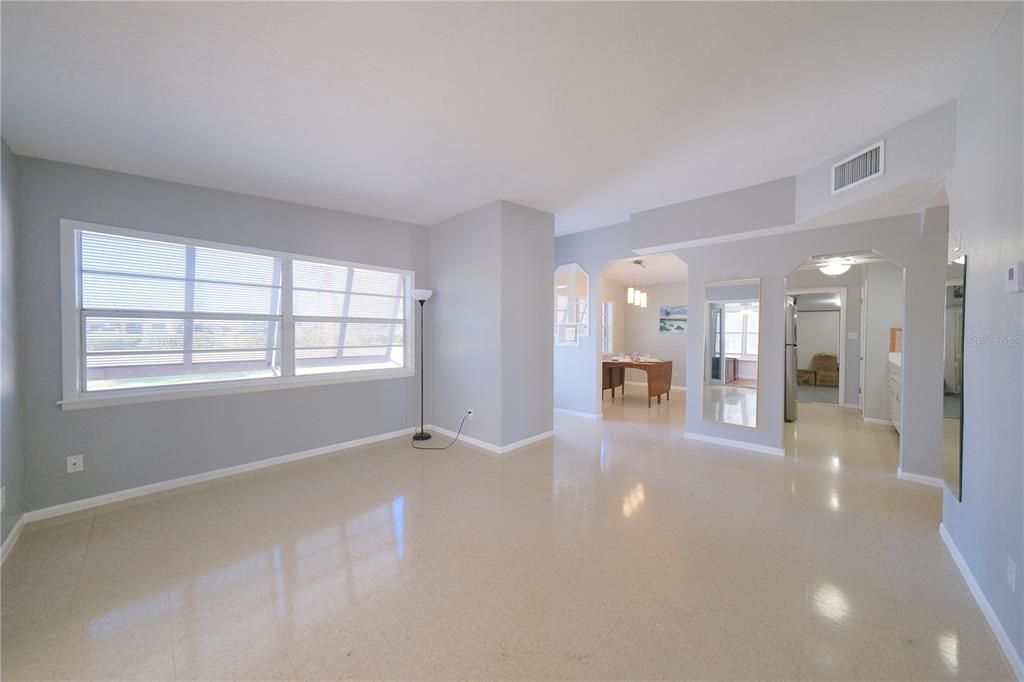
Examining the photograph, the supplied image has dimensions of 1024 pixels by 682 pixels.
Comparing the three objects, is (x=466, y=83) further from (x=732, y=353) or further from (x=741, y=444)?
(x=741, y=444)

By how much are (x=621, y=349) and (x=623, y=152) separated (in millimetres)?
6985

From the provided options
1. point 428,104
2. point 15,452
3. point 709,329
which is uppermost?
point 428,104

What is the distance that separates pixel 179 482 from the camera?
3227 mm

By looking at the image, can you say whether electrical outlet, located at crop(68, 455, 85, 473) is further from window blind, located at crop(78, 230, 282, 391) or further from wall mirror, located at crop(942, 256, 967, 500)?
wall mirror, located at crop(942, 256, 967, 500)

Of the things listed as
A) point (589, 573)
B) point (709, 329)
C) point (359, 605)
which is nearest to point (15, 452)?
point (359, 605)

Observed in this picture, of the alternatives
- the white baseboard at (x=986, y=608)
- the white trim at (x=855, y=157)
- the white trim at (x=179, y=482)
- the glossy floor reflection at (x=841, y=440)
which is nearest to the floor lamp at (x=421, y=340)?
the white trim at (x=179, y=482)

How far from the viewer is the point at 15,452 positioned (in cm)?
253

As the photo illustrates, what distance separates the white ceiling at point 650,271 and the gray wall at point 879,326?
2714 mm

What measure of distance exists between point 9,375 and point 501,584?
3.38m

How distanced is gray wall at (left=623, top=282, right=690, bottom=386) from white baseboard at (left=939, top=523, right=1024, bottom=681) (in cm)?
632

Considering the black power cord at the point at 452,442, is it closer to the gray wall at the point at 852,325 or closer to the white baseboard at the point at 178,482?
the white baseboard at the point at 178,482

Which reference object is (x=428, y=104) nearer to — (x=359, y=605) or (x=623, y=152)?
(x=623, y=152)

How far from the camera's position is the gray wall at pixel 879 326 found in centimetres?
554

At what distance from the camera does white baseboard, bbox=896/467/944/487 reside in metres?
3.30
